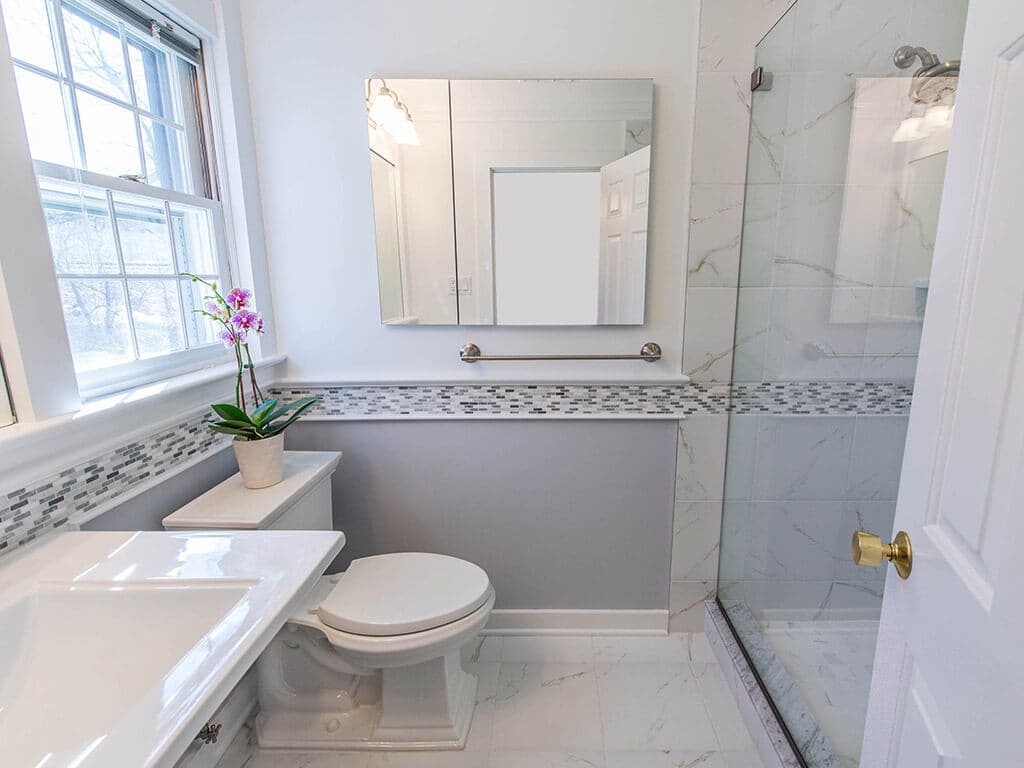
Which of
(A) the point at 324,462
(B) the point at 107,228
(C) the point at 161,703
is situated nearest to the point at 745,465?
(A) the point at 324,462

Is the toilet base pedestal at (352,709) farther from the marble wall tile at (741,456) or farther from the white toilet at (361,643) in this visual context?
the marble wall tile at (741,456)

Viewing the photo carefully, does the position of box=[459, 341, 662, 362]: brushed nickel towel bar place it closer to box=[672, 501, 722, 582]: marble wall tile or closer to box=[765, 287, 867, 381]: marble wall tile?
box=[765, 287, 867, 381]: marble wall tile

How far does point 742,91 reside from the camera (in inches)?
58.1

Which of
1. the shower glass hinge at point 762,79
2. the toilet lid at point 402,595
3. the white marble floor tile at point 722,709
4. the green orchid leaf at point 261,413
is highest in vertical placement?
the shower glass hinge at point 762,79

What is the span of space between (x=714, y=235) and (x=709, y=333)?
312mm

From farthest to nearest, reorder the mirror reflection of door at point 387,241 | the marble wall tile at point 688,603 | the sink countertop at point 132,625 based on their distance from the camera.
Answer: the marble wall tile at point 688,603 → the mirror reflection of door at point 387,241 → the sink countertop at point 132,625

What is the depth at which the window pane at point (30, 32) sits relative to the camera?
3.12 feet

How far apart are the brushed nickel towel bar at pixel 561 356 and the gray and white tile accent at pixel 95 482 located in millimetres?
776

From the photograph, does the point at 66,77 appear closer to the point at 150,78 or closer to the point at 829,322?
the point at 150,78

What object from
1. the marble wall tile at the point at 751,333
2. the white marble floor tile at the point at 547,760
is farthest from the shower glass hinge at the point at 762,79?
the white marble floor tile at the point at 547,760

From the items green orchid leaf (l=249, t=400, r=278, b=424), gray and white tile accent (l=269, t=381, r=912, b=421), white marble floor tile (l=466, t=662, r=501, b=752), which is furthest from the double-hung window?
white marble floor tile (l=466, t=662, r=501, b=752)

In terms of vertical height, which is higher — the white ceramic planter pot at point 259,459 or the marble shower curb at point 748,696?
the white ceramic planter pot at point 259,459

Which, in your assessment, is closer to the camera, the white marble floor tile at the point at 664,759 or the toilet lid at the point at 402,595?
the toilet lid at the point at 402,595

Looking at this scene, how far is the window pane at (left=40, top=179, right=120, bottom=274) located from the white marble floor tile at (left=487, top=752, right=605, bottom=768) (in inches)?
63.0
